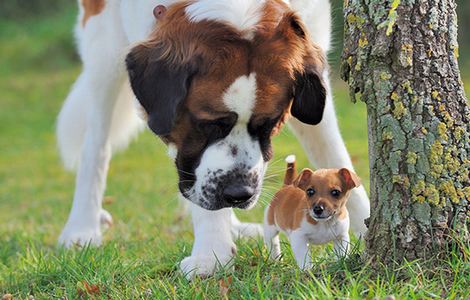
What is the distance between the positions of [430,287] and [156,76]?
143 cm

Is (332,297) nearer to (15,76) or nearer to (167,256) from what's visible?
(167,256)

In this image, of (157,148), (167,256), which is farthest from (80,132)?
(157,148)

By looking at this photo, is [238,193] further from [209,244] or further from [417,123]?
[417,123]

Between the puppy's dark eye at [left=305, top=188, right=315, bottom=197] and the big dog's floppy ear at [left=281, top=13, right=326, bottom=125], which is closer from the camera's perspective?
the puppy's dark eye at [left=305, top=188, right=315, bottom=197]

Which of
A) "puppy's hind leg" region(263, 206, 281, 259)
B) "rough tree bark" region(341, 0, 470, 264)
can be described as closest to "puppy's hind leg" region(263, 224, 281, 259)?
"puppy's hind leg" region(263, 206, 281, 259)

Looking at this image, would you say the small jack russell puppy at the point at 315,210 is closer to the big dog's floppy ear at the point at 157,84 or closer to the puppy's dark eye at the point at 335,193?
the puppy's dark eye at the point at 335,193

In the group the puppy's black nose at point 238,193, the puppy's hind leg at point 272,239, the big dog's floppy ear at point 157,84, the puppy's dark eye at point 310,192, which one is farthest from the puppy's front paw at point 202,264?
the big dog's floppy ear at point 157,84

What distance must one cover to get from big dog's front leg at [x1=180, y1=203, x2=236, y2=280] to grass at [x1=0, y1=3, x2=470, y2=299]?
0.07 metres

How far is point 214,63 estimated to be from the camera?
3510mm

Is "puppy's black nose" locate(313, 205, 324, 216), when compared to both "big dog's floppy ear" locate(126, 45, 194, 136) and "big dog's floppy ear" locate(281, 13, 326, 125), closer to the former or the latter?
"big dog's floppy ear" locate(281, 13, 326, 125)

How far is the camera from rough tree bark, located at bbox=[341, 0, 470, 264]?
127 inches

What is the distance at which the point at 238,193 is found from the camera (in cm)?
349

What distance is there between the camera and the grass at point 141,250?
3.16m

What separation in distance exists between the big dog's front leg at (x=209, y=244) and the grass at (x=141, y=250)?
7cm
